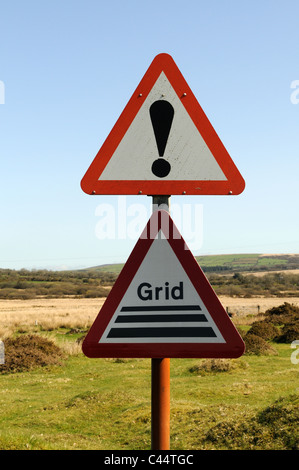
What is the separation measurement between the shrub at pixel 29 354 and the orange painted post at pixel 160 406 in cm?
1737

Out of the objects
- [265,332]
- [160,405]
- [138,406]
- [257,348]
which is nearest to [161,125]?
[160,405]

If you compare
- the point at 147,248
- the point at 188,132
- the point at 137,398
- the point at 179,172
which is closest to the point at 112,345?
the point at 147,248

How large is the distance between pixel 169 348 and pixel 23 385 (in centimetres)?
1467

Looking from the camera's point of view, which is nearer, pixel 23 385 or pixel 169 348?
pixel 169 348

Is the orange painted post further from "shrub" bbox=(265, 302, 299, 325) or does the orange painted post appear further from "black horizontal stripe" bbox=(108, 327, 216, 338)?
"shrub" bbox=(265, 302, 299, 325)

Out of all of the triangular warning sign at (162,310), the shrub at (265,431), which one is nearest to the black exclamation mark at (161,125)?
the triangular warning sign at (162,310)

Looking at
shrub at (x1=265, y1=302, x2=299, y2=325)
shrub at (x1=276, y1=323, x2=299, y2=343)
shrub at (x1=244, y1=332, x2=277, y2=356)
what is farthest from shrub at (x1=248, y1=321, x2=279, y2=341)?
shrub at (x1=265, y1=302, x2=299, y2=325)

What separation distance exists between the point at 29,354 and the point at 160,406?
60.9ft

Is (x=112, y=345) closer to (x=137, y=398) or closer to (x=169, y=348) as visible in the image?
(x=169, y=348)

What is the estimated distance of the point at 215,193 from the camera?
3.00 m

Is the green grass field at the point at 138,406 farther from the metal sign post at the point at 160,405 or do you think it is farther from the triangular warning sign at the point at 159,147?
the triangular warning sign at the point at 159,147

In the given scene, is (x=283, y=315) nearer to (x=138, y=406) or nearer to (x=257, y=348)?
(x=257, y=348)

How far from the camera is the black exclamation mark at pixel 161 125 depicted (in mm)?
2959

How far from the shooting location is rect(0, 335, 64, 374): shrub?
19.1m
